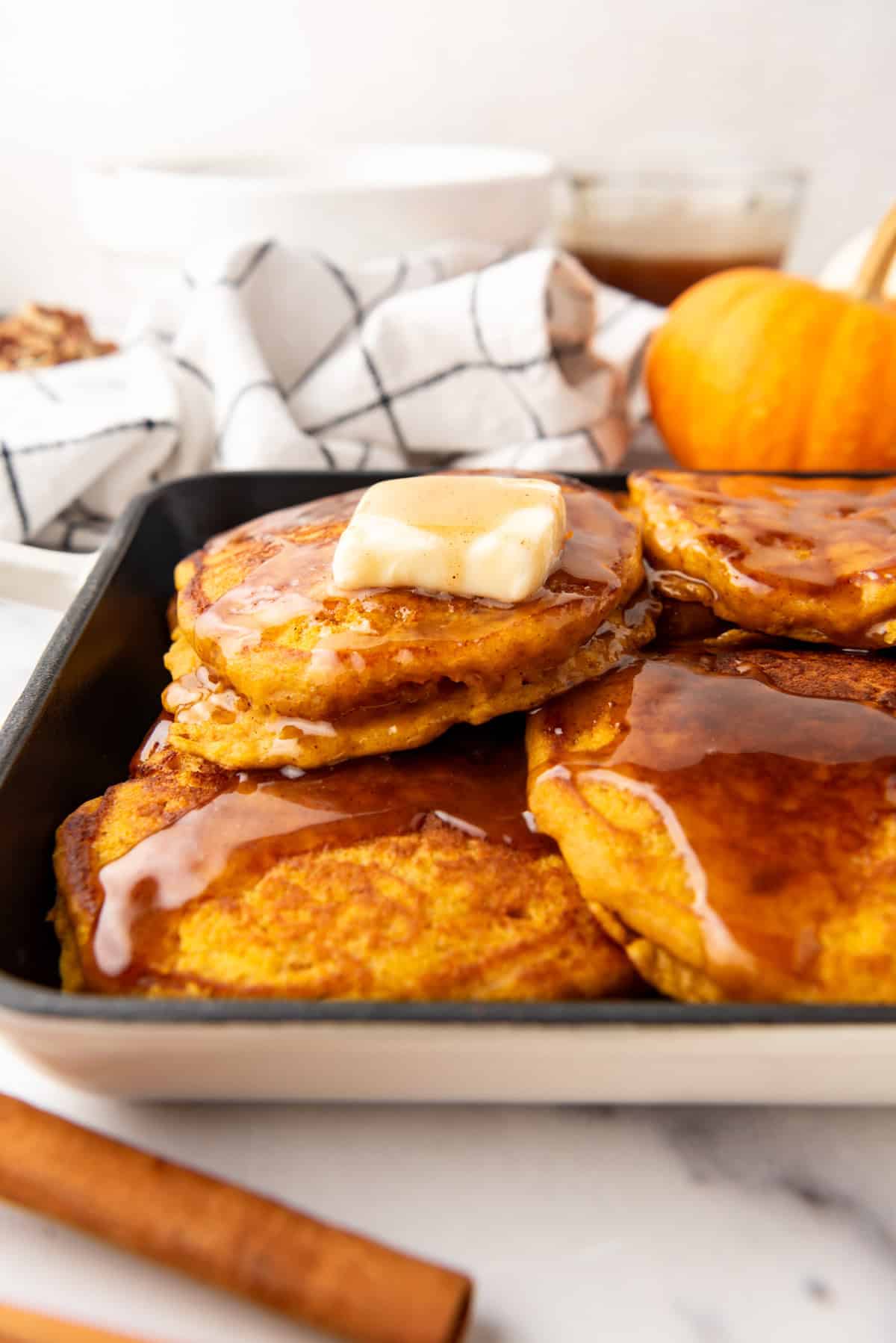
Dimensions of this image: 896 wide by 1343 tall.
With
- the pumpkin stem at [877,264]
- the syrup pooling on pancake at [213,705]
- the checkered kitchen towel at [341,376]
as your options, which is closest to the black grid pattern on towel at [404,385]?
the checkered kitchen towel at [341,376]

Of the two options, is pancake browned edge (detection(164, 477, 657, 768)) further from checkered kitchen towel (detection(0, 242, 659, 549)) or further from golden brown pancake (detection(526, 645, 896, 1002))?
checkered kitchen towel (detection(0, 242, 659, 549))

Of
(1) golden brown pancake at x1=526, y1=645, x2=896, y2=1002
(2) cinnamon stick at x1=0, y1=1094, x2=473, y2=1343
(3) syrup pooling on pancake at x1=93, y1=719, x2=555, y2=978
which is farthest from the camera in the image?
(3) syrup pooling on pancake at x1=93, y1=719, x2=555, y2=978

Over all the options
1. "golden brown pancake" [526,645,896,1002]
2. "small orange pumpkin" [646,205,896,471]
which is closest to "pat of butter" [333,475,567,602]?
"golden brown pancake" [526,645,896,1002]

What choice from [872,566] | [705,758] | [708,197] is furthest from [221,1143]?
[708,197]

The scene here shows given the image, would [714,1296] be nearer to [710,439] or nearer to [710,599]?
[710,599]

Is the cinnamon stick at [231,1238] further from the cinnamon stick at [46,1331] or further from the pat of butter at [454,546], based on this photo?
the pat of butter at [454,546]

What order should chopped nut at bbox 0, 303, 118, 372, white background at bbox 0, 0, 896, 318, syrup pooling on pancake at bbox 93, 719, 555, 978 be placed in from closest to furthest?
syrup pooling on pancake at bbox 93, 719, 555, 978
chopped nut at bbox 0, 303, 118, 372
white background at bbox 0, 0, 896, 318
